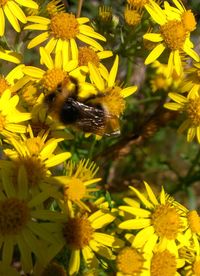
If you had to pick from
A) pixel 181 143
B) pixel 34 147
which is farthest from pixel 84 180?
pixel 181 143

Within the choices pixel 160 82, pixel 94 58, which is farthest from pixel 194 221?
pixel 160 82

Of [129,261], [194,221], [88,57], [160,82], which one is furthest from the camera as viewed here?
[160,82]

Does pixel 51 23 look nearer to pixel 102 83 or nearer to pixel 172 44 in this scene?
pixel 102 83

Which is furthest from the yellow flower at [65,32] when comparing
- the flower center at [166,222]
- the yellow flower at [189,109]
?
the flower center at [166,222]

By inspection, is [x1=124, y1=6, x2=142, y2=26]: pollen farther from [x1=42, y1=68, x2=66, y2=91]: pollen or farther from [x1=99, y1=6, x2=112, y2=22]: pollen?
[x1=42, y1=68, x2=66, y2=91]: pollen

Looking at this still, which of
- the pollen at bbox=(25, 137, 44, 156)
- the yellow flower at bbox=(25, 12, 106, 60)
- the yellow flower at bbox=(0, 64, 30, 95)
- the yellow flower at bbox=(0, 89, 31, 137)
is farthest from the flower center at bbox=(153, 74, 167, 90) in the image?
the pollen at bbox=(25, 137, 44, 156)

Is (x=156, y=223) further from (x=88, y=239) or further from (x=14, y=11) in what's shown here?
(x=14, y=11)
